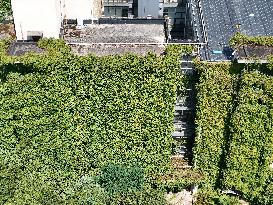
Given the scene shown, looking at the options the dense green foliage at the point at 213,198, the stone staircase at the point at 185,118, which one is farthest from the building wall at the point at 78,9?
the dense green foliage at the point at 213,198

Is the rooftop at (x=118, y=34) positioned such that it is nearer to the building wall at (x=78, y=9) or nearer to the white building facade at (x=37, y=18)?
the white building facade at (x=37, y=18)

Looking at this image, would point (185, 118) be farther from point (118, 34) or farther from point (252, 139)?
point (118, 34)

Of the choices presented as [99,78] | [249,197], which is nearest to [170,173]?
[249,197]

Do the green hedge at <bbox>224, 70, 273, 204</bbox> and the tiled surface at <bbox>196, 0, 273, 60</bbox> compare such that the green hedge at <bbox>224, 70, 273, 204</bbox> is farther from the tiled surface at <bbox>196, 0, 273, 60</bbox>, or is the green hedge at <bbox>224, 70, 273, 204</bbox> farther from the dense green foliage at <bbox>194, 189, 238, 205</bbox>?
the tiled surface at <bbox>196, 0, 273, 60</bbox>

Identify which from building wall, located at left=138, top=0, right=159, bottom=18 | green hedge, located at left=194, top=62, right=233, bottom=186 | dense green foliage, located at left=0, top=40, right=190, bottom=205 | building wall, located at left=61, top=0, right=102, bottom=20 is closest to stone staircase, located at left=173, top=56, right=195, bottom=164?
green hedge, located at left=194, top=62, right=233, bottom=186

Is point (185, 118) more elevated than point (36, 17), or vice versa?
point (36, 17)

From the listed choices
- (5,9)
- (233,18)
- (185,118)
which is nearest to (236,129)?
(185,118)
